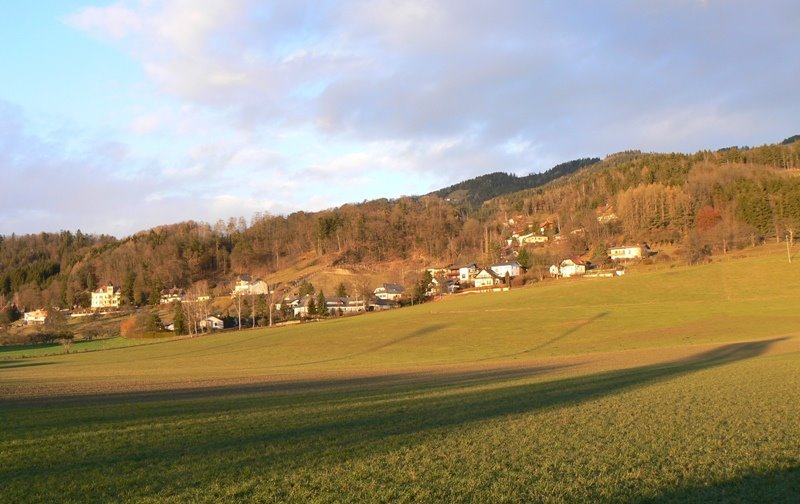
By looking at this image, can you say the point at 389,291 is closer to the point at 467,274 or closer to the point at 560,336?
the point at 467,274

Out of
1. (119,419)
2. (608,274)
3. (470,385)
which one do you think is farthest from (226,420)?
(608,274)

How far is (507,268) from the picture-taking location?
17062 centimetres

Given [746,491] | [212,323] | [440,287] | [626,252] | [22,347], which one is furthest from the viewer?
[626,252]

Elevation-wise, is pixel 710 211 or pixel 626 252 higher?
pixel 710 211

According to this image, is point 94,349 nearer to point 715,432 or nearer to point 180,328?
point 180,328

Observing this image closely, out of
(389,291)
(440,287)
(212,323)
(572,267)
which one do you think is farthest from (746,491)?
(389,291)

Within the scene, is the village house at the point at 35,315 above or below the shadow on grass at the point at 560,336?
above


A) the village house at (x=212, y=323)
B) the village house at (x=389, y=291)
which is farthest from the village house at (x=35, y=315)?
the village house at (x=389, y=291)

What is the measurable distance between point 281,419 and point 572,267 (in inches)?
5655

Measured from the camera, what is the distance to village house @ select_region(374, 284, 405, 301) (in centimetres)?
15762

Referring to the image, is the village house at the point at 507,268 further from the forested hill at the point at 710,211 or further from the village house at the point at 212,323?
the village house at the point at 212,323

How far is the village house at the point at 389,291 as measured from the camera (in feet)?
517

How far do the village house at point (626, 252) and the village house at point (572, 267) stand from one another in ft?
A: 30.1

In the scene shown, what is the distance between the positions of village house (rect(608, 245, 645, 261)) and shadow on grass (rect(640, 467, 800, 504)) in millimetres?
152254
